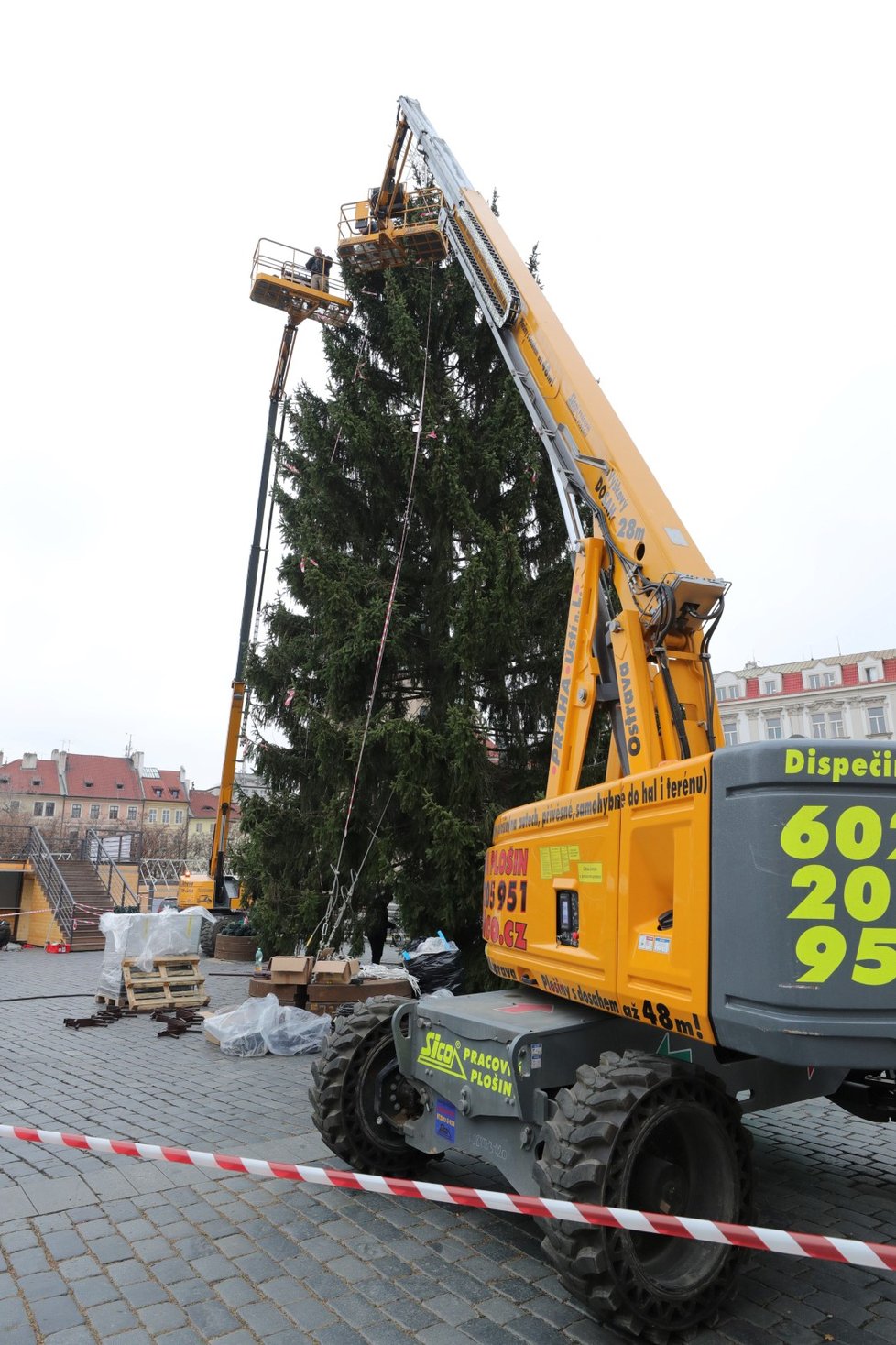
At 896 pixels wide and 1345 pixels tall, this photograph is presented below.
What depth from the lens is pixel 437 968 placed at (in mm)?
9773

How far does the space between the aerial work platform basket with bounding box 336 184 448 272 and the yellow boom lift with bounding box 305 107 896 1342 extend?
7574mm

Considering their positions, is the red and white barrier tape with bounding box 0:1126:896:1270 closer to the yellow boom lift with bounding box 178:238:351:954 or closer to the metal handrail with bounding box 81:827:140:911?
the yellow boom lift with bounding box 178:238:351:954

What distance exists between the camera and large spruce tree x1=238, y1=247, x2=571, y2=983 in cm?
1116

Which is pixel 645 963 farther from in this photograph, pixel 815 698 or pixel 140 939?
pixel 815 698

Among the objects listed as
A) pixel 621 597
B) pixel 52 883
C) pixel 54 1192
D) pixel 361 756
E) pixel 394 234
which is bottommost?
pixel 54 1192

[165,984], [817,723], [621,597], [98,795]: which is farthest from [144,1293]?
[98,795]

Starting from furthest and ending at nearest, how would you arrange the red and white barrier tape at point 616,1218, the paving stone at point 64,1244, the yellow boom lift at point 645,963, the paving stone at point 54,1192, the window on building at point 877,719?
the window on building at point 877,719, the paving stone at point 54,1192, the paving stone at point 64,1244, the yellow boom lift at point 645,963, the red and white barrier tape at point 616,1218

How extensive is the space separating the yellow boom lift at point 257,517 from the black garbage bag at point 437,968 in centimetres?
762

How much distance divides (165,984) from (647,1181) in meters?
9.04

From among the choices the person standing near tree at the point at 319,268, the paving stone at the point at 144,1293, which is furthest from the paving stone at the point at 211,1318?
the person standing near tree at the point at 319,268

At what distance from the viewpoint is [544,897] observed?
4.81m

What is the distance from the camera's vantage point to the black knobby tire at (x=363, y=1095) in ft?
16.5

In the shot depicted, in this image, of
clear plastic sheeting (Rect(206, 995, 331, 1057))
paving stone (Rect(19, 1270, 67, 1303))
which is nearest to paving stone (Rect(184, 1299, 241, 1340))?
Result: paving stone (Rect(19, 1270, 67, 1303))

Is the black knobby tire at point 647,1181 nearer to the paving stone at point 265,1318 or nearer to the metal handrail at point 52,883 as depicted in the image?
the paving stone at point 265,1318
